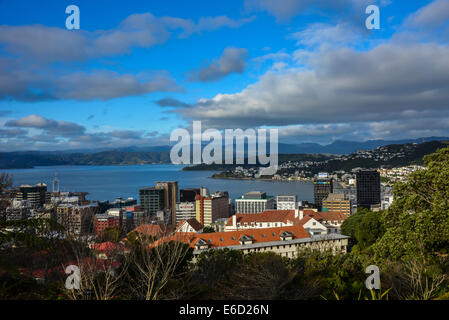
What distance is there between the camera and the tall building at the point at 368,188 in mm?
55562

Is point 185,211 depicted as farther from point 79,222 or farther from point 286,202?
point 79,222

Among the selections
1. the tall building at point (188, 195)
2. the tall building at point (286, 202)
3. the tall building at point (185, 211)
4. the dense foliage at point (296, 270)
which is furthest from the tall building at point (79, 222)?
the tall building at point (188, 195)

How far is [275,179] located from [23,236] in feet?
319

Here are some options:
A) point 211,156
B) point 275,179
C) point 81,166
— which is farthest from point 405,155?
point 81,166

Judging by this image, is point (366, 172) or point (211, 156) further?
point (211, 156)

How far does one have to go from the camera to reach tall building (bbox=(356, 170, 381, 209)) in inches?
2188

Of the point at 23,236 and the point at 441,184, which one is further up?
the point at 441,184

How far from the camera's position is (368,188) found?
185 feet

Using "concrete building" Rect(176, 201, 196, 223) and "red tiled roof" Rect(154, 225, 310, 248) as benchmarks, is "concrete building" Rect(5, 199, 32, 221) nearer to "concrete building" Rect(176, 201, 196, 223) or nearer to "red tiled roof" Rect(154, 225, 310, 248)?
"red tiled roof" Rect(154, 225, 310, 248)

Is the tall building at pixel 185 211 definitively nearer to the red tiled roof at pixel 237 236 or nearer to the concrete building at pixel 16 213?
the red tiled roof at pixel 237 236

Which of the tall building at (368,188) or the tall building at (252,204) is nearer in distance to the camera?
the tall building at (252,204)
